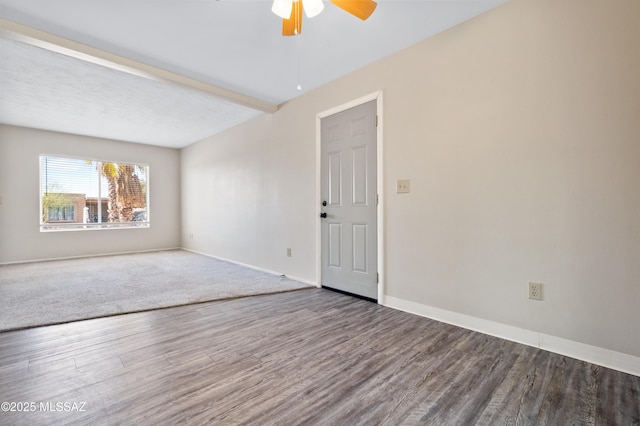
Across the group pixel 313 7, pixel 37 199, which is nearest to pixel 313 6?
pixel 313 7

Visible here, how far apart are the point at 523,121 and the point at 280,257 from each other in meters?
3.30

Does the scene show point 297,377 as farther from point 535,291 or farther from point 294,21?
point 294,21

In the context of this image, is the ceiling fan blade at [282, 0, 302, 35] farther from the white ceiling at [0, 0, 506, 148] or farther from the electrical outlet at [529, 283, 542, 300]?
the electrical outlet at [529, 283, 542, 300]

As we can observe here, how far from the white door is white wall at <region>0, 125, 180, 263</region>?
505cm

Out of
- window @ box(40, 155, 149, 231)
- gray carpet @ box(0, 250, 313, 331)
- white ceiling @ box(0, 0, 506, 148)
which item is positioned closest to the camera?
white ceiling @ box(0, 0, 506, 148)

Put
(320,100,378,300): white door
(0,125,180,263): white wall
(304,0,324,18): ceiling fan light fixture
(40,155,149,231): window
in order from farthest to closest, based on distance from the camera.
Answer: (40,155,149,231): window
(0,125,180,263): white wall
(320,100,378,300): white door
(304,0,324,18): ceiling fan light fixture

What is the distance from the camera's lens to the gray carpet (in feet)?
8.77

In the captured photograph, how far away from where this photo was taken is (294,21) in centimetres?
195

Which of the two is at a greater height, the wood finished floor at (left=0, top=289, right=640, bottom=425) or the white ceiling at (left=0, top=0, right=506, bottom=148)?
the white ceiling at (left=0, top=0, right=506, bottom=148)

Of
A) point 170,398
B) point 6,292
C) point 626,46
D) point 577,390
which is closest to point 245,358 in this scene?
point 170,398

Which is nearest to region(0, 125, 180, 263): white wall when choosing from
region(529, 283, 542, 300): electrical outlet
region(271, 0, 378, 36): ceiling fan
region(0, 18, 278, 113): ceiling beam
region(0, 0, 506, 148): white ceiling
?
region(0, 0, 506, 148): white ceiling

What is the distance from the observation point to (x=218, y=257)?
5.69 meters

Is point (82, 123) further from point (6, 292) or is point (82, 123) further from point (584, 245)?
point (584, 245)

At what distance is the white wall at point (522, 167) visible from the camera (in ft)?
5.71
